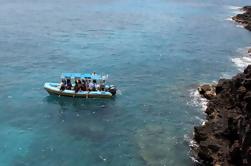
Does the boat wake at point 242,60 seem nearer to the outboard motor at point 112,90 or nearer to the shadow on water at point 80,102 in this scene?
the outboard motor at point 112,90

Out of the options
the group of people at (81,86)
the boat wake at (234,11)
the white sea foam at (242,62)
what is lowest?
the white sea foam at (242,62)

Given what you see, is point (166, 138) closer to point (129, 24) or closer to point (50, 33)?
point (50, 33)

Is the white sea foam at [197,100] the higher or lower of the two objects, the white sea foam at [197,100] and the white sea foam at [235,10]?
the lower

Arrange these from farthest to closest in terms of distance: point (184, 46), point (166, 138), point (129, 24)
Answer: point (129, 24) → point (184, 46) → point (166, 138)

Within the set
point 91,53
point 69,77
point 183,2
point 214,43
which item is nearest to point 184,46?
point 214,43

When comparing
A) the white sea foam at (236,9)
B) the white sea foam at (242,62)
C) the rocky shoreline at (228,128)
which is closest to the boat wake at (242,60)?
the white sea foam at (242,62)

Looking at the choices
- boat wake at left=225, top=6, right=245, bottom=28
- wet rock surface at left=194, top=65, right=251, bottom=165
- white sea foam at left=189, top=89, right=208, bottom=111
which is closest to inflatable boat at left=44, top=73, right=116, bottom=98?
white sea foam at left=189, top=89, right=208, bottom=111
